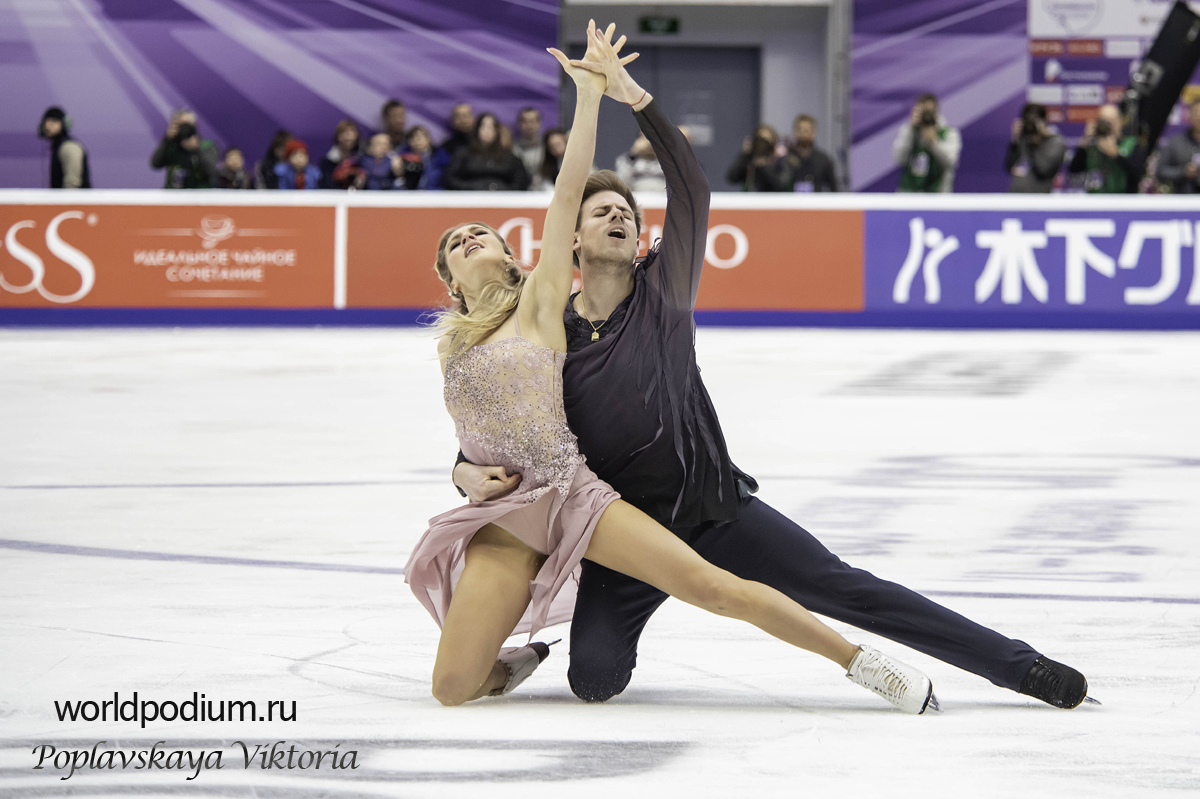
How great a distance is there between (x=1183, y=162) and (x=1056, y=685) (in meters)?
11.1

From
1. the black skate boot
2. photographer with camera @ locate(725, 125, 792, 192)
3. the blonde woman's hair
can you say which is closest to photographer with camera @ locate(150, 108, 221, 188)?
photographer with camera @ locate(725, 125, 792, 192)

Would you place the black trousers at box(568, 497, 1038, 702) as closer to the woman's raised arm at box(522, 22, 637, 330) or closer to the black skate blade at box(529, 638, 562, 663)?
the black skate blade at box(529, 638, 562, 663)

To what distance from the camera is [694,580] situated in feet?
10.1

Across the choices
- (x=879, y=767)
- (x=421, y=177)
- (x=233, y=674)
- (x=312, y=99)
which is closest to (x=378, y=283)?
(x=421, y=177)

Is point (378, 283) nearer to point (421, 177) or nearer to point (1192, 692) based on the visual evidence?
point (421, 177)

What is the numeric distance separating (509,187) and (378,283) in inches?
54.7

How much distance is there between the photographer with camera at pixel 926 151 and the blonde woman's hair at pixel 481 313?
10441 mm

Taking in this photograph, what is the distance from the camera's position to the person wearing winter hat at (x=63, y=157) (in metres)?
13.6

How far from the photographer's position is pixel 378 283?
42.2ft

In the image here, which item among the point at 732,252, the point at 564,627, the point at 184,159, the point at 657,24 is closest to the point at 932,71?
the point at 657,24

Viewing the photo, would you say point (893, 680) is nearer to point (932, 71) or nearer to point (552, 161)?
point (552, 161)

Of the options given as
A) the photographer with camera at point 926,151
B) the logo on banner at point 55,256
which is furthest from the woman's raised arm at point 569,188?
the photographer with camera at point 926,151
